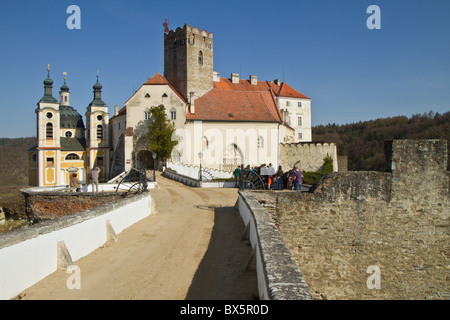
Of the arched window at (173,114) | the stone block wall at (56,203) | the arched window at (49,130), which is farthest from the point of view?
the arched window at (49,130)

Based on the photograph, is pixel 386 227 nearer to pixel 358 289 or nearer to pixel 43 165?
pixel 358 289

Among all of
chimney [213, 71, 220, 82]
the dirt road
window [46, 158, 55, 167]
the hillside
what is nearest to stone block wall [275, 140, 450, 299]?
the dirt road

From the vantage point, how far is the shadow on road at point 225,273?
5387mm

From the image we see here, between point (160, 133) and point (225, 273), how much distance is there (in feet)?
109

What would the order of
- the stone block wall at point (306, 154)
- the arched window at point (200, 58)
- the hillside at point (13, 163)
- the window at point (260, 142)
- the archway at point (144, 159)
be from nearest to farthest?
1. the archway at point (144, 159)
2. the window at point (260, 142)
3. the stone block wall at point (306, 154)
4. the arched window at point (200, 58)
5. the hillside at point (13, 163)

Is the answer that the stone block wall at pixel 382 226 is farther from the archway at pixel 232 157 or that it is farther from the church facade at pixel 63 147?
the church facade at pixel 63 147

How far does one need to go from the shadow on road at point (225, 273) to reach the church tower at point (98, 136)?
4208cm

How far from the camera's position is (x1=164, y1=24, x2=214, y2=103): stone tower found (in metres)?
44.3

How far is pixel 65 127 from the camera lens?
184 feet

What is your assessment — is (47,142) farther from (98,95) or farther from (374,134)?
(374,134)

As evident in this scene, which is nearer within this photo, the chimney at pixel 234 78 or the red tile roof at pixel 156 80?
the red tile roof at pixel 156 80

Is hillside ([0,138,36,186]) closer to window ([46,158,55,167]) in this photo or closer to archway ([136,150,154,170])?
window ([46,158,55,167])

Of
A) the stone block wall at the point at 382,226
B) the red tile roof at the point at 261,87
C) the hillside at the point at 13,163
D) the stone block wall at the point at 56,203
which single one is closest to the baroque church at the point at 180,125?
the red tile roof at the point at 261,87
